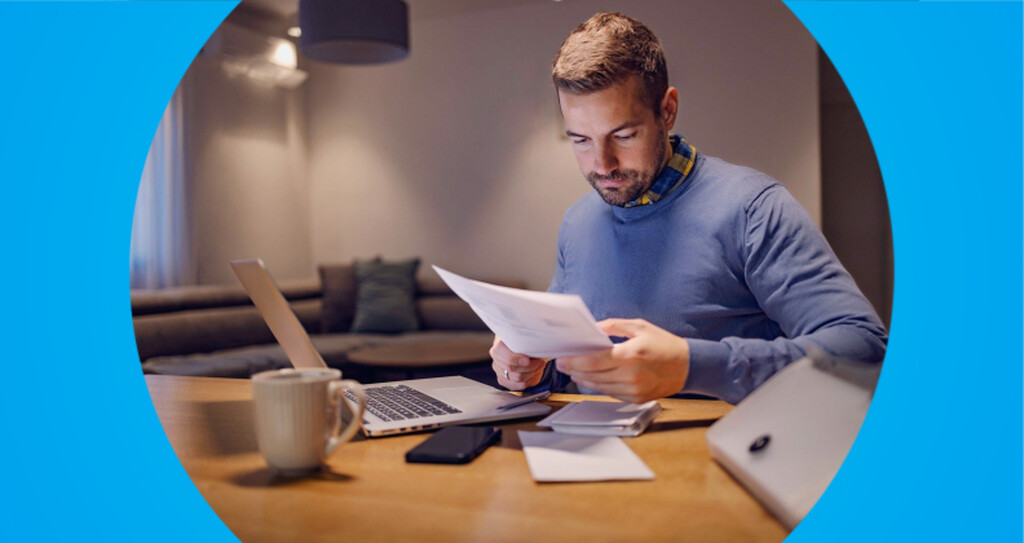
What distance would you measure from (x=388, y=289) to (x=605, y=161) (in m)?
0.32

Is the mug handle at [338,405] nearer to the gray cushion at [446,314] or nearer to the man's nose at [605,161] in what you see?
the gray cushion at [446,314]

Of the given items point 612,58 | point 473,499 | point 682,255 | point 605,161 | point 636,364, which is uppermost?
point 612,58

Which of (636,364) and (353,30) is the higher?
(353,30)

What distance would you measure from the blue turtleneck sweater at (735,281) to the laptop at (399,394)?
0.81 ft

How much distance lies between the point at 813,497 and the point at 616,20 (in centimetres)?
55

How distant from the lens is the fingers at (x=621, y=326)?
Answer: 83 cm

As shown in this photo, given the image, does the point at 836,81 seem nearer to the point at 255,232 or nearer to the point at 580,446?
the point at 580,446

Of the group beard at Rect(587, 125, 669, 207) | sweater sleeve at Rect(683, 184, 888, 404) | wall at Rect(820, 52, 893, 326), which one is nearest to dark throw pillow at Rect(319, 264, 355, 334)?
beard at Rect(587, 125, 669, 207)

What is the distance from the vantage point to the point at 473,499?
74 cm

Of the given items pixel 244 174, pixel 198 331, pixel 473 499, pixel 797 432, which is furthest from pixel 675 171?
pixel 198 331

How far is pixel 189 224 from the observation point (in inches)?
40.6

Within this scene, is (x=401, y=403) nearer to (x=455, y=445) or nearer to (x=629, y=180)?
(x=455, y=445)

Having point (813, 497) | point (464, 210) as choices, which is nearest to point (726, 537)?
point (813, 497)

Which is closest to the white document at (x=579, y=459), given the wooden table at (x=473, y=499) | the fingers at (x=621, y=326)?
the wooden table at (x=473, y=499)
